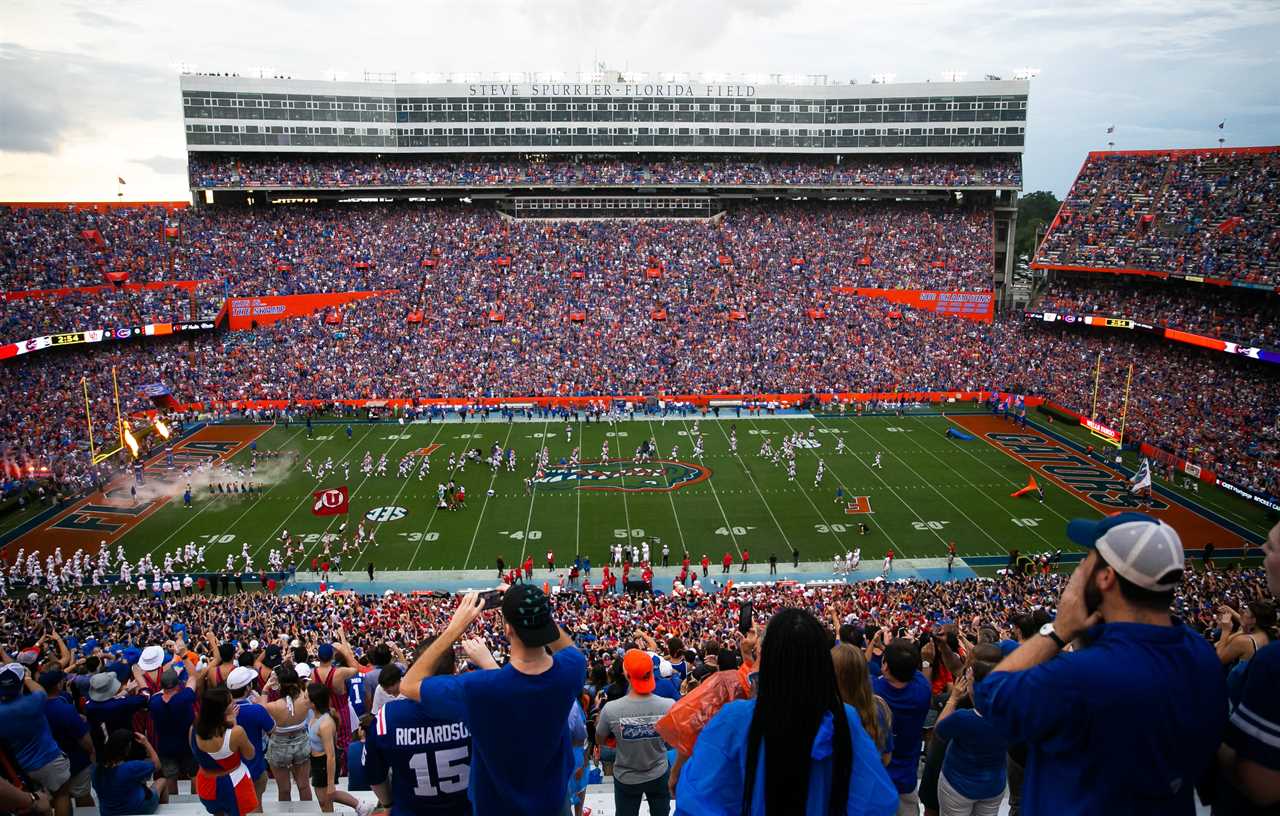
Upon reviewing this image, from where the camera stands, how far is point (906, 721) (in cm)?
525

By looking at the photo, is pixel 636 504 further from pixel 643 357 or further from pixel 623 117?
pixel 623 117

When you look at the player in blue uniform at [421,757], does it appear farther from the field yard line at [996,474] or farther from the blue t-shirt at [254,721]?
the field yard line at [996,474]

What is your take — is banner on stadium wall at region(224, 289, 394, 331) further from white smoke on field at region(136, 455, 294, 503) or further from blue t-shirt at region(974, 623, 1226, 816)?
blue t-shirt at region(974, 623, 1226, 816)

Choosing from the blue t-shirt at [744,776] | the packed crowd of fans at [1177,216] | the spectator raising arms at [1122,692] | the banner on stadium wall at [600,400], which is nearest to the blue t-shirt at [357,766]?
the blue t-shirt at [744,776]

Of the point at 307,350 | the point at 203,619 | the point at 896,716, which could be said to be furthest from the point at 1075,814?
the point at 307,350

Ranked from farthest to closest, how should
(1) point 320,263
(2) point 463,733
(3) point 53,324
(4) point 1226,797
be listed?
(1) point 320,263, (3) point 53,324, (2) point 463,733, (4) point 1226,797

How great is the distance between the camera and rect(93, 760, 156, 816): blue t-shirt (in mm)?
5520

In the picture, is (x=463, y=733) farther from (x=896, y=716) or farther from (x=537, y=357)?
(x=537, y=357)

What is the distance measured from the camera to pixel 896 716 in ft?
17.2

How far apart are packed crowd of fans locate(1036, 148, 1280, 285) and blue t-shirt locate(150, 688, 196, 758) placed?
4535cm

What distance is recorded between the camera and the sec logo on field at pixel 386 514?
2953 cm

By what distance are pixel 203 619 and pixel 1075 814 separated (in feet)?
63.6

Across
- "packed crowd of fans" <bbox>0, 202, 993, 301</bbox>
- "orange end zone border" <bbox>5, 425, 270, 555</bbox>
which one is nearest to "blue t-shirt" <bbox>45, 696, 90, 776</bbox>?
"orange end zone border" <bbox>5, 425, 270, 555</bbox>

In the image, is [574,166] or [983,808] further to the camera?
[574,166]
